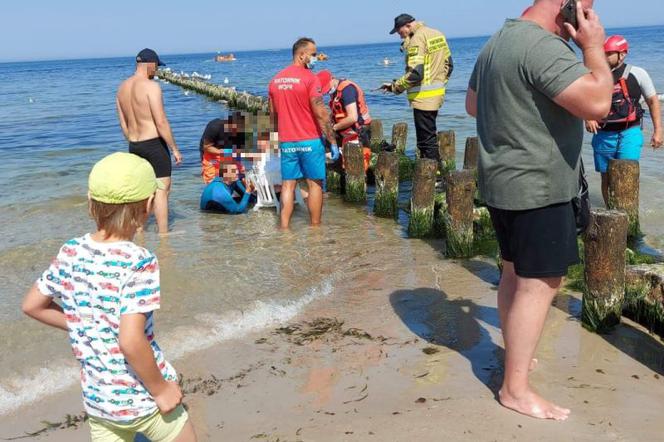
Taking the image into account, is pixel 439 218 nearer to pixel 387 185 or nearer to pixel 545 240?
pixel 387 185

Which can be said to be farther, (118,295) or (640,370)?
(640,370)

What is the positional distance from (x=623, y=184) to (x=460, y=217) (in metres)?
1.66

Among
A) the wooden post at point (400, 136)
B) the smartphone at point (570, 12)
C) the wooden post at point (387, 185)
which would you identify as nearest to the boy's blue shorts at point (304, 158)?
the wooden post at point (387, 185)

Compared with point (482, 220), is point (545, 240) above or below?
above

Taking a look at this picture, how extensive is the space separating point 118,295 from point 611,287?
3.50 meters

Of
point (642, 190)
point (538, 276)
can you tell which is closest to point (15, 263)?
point (538, 276)

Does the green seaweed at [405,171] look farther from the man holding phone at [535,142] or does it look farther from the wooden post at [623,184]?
the man holding phone at [535,142]

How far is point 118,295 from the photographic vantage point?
7.50 ft

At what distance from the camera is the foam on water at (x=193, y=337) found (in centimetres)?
420

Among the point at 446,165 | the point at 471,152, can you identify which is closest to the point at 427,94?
the point at 471,152

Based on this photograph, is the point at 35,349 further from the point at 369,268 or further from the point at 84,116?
the point at 84,116

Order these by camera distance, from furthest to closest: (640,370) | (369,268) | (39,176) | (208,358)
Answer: (39,176) < (369,268) < (208,358) < (640,370)

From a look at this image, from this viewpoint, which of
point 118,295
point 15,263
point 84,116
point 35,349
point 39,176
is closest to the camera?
point 118,295

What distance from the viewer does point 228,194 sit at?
9023 millimetres
